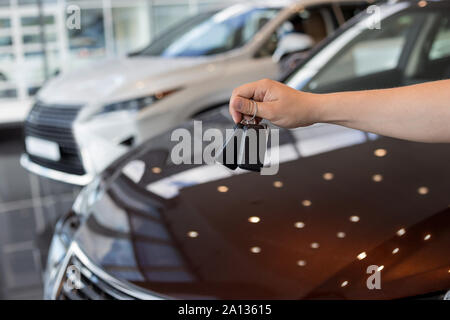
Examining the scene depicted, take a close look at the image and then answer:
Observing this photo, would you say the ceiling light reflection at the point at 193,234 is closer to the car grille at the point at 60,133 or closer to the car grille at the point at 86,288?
the car grille at the point at 86,288

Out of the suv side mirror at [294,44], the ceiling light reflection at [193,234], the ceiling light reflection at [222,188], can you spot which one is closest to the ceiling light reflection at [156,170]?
the ceiling light reflection at [222,188]

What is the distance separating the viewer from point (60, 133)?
317cm

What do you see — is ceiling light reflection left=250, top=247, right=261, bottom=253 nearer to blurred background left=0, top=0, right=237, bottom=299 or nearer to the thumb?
the thumb

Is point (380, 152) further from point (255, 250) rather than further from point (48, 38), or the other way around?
point (48, 38)

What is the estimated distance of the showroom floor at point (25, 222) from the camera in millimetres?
2488

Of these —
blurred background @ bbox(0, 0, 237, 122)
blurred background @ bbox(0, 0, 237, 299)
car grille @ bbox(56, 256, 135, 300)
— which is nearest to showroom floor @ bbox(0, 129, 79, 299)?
blurred background @ bbox(0, 0, 237, 299)

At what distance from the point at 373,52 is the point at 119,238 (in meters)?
1.37

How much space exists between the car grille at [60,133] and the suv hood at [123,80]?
7 cm

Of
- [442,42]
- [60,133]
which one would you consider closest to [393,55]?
[442,42]

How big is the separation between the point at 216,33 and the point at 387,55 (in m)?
1.74

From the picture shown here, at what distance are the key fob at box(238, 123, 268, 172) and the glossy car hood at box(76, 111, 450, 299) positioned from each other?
0.82 feet

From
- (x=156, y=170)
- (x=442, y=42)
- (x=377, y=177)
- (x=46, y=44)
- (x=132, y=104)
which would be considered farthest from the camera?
(x=46, y=44)
